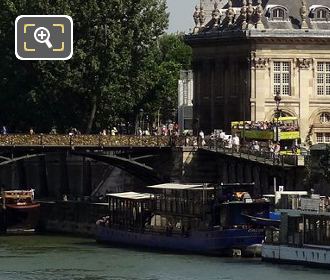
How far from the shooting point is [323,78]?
106m

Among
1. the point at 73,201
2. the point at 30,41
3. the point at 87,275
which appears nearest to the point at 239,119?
the point at 73,201

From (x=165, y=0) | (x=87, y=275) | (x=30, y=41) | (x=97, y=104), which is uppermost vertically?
(x=165, y=0)

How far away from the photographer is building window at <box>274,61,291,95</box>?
104688mm

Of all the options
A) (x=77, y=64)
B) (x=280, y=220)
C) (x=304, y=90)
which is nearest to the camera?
(x=280, y=220)

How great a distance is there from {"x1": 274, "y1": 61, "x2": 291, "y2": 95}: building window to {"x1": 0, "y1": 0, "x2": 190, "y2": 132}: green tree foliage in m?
8.72

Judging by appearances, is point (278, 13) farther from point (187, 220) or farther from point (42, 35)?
point (42, 35)

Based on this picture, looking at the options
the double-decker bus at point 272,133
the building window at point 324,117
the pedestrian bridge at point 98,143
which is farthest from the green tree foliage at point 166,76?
the pedestrian bridge at point 98,143

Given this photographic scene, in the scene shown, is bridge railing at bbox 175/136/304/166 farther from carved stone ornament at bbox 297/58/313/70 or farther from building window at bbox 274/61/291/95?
carved stone ornament at bbox 297/58/313/70

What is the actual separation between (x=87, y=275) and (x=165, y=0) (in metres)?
49.6

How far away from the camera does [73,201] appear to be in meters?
86.6

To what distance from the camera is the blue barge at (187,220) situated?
66125 millimetres

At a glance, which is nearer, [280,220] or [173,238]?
[280,220]

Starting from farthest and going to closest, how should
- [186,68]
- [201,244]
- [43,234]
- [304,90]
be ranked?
[186,68]
[304,90]
[43,234]
[201,244]

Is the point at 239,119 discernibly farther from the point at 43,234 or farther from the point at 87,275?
the point at 87,275
